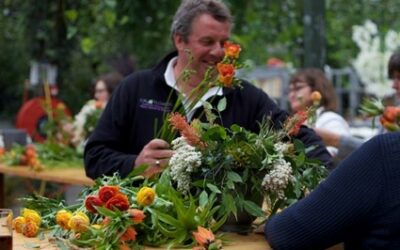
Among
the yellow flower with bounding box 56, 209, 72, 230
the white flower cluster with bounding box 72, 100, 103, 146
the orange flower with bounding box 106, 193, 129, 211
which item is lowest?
the white flower cluster with bounding box 72, 100, 103, 146

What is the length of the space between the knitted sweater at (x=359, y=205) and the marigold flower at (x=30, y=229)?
707mm

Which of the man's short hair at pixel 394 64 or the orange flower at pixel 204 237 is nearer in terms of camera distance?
the orange flower at pixel 204 237

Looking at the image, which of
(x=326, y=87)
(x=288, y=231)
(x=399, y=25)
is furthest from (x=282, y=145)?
(x=399, y=25)

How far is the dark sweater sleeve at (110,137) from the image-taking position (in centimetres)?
323

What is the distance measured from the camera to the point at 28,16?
8.45m

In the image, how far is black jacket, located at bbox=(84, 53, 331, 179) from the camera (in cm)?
322

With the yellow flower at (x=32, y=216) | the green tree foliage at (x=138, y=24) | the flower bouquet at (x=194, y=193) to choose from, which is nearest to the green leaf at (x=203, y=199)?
the flower bouquet at (x=194, y=193)

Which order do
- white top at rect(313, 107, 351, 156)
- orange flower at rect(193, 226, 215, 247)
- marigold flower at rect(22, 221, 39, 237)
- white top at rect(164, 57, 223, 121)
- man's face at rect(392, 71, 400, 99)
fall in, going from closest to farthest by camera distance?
orange flower at rect(193, 226, 215, 247)
marigold flower at rect(22, 221, 39, 237)
white top at rect(164, 57, 223, 121)
man's face at rect(392, 71, 400, 99)
white top at rect(313, 107, 351, 156)

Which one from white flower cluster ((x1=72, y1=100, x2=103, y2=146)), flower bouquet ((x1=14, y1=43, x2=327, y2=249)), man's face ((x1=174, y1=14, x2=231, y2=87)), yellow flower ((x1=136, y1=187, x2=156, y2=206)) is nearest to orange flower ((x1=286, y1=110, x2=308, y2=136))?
flower bouquet ((x1=14, y1=43, x2=327, y2=249))

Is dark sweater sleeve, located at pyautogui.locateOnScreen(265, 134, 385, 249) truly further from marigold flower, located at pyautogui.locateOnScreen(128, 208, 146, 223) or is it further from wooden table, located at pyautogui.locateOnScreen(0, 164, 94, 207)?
wooden table, located at pyautogui.locateOnScreen(0, 164, 94, 207)

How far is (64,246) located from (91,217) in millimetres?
167

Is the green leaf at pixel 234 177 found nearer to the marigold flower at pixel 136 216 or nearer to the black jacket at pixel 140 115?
the marigold flower at pixel 136 216

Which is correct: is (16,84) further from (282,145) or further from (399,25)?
(282,145)

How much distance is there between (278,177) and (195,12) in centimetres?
99
